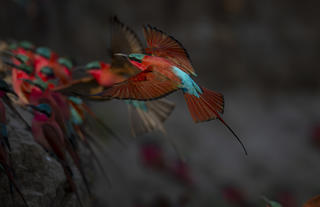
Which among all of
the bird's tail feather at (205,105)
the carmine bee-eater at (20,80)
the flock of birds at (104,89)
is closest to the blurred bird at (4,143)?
the flock of birds at (104,89)

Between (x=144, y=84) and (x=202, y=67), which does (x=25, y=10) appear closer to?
(x=202, y=67)

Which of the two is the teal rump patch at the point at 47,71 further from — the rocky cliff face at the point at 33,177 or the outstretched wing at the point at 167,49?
the outstretched wing at the point at 167,49

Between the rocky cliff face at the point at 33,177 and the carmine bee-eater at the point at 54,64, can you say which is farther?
the carmine bee-eater at the point at 54,64

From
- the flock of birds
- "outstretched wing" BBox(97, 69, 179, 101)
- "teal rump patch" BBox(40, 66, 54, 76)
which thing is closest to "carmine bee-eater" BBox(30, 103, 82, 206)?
the flock of birds

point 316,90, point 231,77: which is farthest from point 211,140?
point 316,90

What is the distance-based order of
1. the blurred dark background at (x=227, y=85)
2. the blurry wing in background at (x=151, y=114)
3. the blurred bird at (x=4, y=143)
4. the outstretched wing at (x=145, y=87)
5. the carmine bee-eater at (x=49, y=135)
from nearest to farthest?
the outstretched wing at (x=145, y=87) < the blurred bird at (x=4, y=143) < the carmine bee-eater at (x=49, y=135) < the blurry wing in background at (x=151, y=114) < the blurred dark background at (x=227, y=85)

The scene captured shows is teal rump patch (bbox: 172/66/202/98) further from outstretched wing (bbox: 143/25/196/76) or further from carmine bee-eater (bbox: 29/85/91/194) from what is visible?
carmine bee-eater (bbox: 29/85/91/194)
